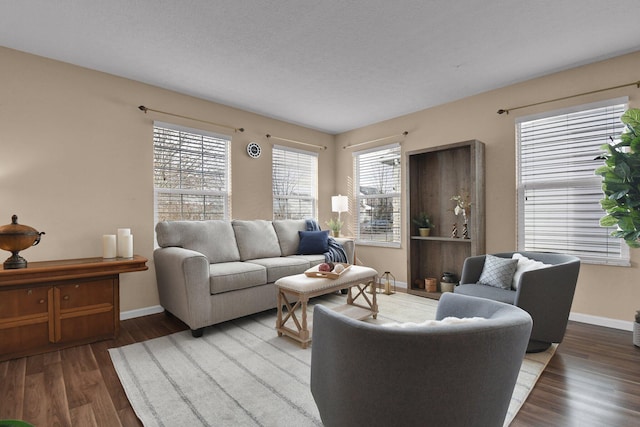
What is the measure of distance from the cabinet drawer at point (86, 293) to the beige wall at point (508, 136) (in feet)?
11.6

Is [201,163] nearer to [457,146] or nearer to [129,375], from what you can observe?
[129,375]

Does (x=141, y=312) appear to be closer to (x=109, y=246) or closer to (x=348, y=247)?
(x=109, y=246)

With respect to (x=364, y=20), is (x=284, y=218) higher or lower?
lower

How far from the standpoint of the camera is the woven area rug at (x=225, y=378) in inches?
68.9

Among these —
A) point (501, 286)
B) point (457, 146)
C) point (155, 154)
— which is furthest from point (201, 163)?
point (501, 286)

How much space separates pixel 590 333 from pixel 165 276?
4.06 m

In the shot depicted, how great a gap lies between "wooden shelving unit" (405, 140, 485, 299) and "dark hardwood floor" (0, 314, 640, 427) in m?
1.58

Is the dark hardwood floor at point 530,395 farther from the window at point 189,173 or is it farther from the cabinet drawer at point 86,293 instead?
the window at point 189,173

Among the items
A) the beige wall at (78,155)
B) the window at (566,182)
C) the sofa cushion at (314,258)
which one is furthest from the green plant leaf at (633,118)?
the beige wall at (78,155)

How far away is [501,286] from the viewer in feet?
9.00

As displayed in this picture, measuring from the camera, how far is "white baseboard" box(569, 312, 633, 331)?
9.60 ft

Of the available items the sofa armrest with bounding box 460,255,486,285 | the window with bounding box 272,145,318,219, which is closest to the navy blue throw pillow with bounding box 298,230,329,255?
the window with bounding box 272,145,318,219

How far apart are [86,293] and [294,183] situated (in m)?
3.08

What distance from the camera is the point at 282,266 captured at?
3.48 meters
